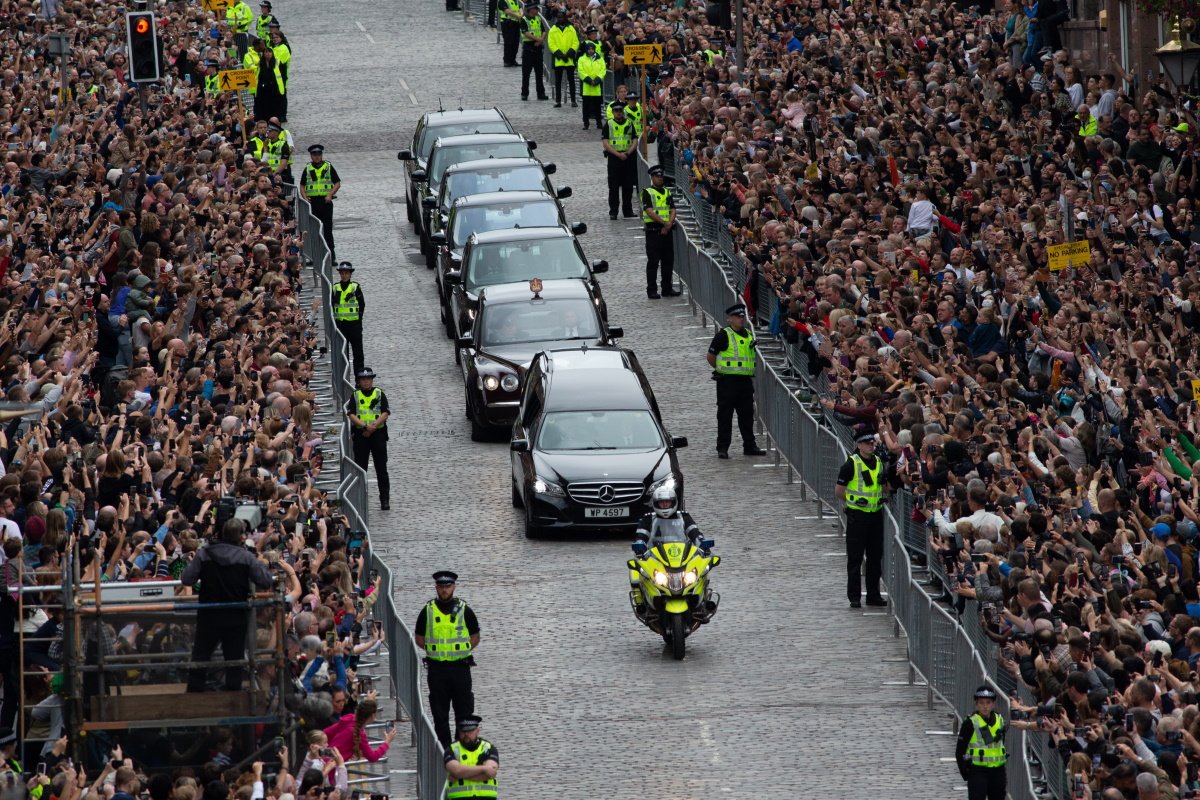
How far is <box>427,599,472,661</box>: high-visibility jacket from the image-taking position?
18594 millimetres

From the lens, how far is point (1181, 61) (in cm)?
2939

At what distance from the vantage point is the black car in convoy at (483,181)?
34.1 meters

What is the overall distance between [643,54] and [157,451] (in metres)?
17.7

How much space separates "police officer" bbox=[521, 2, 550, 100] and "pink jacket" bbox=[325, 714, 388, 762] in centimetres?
2921

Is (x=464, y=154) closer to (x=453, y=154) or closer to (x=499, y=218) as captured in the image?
(x=453, y=154)

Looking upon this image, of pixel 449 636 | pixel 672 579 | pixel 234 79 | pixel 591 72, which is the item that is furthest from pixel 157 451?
pixel 591 72

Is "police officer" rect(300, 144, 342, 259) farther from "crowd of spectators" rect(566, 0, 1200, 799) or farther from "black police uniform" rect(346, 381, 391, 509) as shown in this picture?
"black police uniform" rect(346, 381, 391, 509)

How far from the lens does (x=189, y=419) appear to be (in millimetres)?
21672

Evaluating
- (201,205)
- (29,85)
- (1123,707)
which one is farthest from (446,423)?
(1123,707)

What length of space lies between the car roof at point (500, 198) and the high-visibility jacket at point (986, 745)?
1721 cm

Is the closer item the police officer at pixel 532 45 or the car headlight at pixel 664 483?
the car headlight at pixel 664 483

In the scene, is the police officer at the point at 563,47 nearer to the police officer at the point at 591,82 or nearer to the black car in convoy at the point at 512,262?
the police officer at the point at 591,82

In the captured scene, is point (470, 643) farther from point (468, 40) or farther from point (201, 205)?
point (468, 40)

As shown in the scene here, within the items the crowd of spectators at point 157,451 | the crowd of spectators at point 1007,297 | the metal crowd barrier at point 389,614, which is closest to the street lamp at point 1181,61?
the crowd of spectators at point 1007,297
